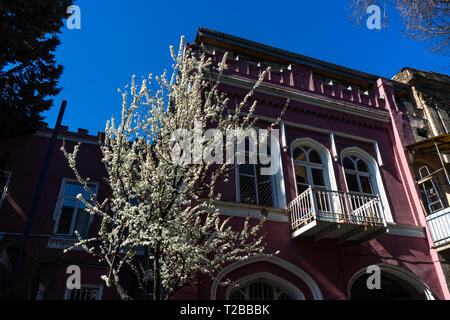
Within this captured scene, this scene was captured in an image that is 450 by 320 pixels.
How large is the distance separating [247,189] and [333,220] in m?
2.54

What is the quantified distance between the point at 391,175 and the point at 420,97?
4739mm

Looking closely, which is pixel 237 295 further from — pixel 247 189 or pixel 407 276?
pixel 407 276

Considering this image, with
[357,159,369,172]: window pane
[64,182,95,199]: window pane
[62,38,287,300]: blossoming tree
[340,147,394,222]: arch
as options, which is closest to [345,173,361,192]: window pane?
[340,147,394,222]: arch

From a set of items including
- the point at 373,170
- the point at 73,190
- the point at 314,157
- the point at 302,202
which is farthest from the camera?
the point at 373,170

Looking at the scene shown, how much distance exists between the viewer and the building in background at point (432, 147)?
10664 millimetres

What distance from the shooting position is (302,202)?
9961 mm

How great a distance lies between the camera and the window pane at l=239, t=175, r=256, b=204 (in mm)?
10039

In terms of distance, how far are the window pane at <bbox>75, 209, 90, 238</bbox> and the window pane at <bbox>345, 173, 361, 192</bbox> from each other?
8277 mm

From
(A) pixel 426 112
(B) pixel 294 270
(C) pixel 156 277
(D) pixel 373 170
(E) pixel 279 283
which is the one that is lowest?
(C) pixel 156 277

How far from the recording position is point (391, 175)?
40.0ft

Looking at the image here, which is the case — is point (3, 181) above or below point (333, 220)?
above

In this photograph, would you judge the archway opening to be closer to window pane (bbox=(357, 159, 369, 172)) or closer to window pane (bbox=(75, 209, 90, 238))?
window pane (bbox=(357, 159, 369, 172))

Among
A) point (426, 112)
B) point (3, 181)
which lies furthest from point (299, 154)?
point (3, 181)
